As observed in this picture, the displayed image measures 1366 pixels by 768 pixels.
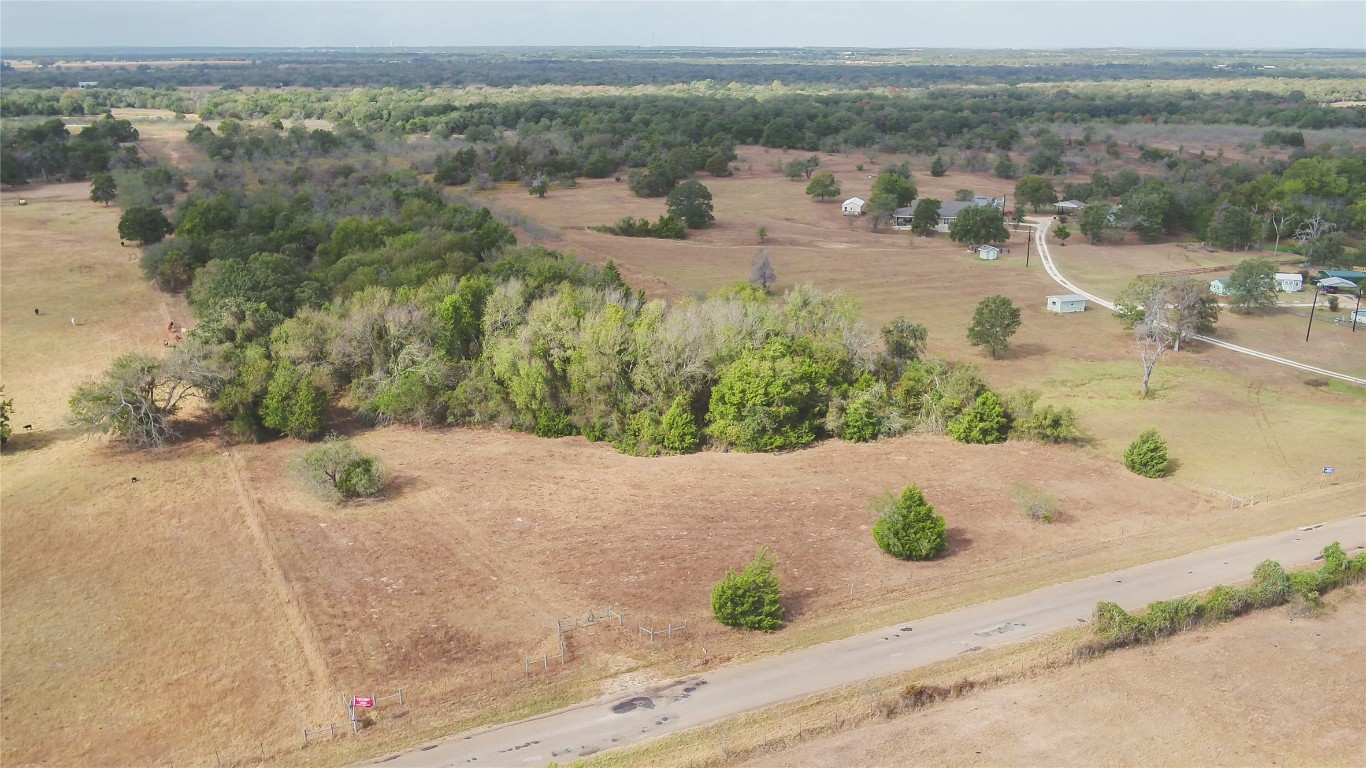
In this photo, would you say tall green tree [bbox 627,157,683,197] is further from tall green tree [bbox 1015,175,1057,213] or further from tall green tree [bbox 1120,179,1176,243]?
tall green tree [bbox 1120,179,1176,243]

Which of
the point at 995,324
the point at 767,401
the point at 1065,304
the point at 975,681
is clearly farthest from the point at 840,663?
the point at 1065,304

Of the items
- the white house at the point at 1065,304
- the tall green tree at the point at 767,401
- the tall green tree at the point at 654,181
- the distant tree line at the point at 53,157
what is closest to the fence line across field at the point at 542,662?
the tall green tree at the point at 767,401

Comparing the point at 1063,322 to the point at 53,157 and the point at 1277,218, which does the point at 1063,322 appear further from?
the point at 53,157

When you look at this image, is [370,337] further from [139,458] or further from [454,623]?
[454,623]

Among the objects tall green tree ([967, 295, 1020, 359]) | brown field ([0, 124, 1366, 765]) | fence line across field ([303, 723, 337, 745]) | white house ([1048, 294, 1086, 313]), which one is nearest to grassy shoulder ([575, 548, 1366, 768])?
brown field ([0, 124, 1366, 765])

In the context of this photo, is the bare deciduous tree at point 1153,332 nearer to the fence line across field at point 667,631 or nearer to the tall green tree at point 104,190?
the fence line across field at point 667,631

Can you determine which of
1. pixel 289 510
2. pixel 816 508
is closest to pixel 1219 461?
pixel 816 508
